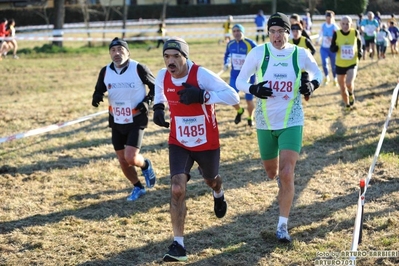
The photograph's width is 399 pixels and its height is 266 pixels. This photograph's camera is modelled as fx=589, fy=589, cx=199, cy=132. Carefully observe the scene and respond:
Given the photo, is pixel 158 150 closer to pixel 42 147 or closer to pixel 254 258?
pixel 42 147

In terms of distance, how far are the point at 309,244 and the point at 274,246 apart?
0.34m

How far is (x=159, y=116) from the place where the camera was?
18.7 ft

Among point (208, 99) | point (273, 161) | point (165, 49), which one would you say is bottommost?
point (273, 161)

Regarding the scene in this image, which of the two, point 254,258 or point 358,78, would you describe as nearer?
point 254,258

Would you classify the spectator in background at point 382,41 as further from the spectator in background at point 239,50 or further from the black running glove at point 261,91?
the black running glove at point 261,91

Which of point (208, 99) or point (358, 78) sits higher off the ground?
point (208, 99)

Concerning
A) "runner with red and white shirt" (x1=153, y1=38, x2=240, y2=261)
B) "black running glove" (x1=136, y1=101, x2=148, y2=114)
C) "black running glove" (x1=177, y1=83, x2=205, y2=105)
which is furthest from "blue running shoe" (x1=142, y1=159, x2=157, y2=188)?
"black running glove" (x1=177, y1=83, x2=205, y2=105)

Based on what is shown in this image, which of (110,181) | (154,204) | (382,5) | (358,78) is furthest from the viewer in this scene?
(382,5)

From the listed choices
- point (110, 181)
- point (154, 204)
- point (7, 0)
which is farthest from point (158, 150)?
point (7, 0)

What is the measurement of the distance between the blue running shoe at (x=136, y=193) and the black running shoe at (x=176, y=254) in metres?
2.47

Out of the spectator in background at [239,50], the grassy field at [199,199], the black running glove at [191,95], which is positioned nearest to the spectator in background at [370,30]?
the grassy field at [199,199]

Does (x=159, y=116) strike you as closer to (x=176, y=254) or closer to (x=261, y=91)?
(x=261, y=91)

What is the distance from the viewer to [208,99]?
17.7 ft

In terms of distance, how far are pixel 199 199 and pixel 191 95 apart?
100 inches
